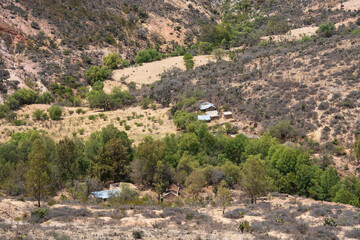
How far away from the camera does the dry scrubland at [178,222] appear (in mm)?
17219

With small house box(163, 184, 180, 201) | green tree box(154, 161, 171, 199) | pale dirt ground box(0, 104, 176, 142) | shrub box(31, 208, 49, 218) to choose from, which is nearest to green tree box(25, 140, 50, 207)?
shrub box(31, 208, 49, 218)

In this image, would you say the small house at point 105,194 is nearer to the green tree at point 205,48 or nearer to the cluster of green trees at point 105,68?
the cluster of green trees at point 105,68

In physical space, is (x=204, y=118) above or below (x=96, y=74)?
below

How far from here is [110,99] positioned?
56781 mm

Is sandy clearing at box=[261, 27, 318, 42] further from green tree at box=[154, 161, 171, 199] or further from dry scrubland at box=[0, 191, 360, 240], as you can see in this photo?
dry scrubland at box=[0, 191, 360, 240]

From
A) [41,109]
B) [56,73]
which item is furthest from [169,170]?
[56,73]

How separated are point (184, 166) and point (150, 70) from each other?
A: 149ft

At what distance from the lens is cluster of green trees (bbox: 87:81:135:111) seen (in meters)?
56.3

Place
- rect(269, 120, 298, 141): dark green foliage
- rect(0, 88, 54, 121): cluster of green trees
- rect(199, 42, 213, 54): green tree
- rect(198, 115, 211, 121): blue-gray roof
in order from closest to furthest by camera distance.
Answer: rect(269, 120, 298, 141): dark green foliage → rect(198, 115, 211, 121): blue-gray roof → rect(0, 88, 54, 121): cluster of green trees → rect(199, 42, 213, 54): green tree

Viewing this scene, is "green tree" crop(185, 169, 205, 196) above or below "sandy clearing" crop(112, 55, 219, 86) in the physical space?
below

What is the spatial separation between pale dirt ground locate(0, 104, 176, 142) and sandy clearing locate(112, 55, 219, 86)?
624 inches

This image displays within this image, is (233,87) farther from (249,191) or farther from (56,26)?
(56,26)

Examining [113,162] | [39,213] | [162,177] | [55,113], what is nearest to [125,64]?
[55,113]

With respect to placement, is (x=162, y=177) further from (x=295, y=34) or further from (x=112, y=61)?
(x=295, y=34)
